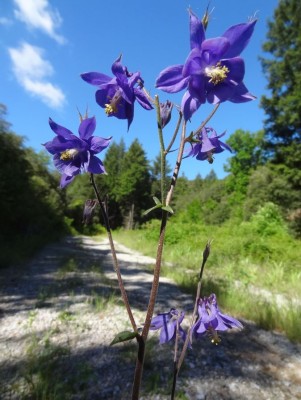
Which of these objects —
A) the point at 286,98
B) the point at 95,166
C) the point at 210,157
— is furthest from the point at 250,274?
the point at 286,98

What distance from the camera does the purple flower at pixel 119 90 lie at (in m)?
1.22

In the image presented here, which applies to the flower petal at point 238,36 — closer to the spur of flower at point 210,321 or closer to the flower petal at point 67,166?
the flower petal at point 67,166

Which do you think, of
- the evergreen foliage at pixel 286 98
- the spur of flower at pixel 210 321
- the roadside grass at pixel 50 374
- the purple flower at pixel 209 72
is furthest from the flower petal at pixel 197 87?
the evergreen foliage at pixel 286 98

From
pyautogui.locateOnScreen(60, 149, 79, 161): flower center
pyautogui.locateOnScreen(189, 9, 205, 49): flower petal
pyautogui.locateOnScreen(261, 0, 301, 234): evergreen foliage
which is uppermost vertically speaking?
pyautogui.locateOnScreen(261, 0, 301, 234): evergreen foliage

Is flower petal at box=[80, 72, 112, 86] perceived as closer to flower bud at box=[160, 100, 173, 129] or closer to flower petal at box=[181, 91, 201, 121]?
flower bud at box=[160, 100, 173, 129]

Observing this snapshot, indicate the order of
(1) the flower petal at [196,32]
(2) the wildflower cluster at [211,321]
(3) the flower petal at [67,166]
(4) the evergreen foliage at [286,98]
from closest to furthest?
(1) the flower petal at [196,32], (3) the flower petal at [67,166], (2) the wildflower cluster at [211,321], (4) the evergreen foliage at [286,98]

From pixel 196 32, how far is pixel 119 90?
0.32 meters

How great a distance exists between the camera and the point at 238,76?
1113 millimetres

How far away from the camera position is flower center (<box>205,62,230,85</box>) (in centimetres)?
107

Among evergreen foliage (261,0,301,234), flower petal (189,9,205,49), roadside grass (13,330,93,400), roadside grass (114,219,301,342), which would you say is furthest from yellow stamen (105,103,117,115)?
evergreen foliage (261,0,301,234)

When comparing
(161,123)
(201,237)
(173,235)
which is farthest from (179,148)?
(173,235)

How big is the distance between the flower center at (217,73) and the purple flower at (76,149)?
418 millimetres

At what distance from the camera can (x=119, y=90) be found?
124cm

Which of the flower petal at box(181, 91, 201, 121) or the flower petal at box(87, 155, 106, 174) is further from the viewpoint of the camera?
the flower petal at box(87, 155, 106, 174)
